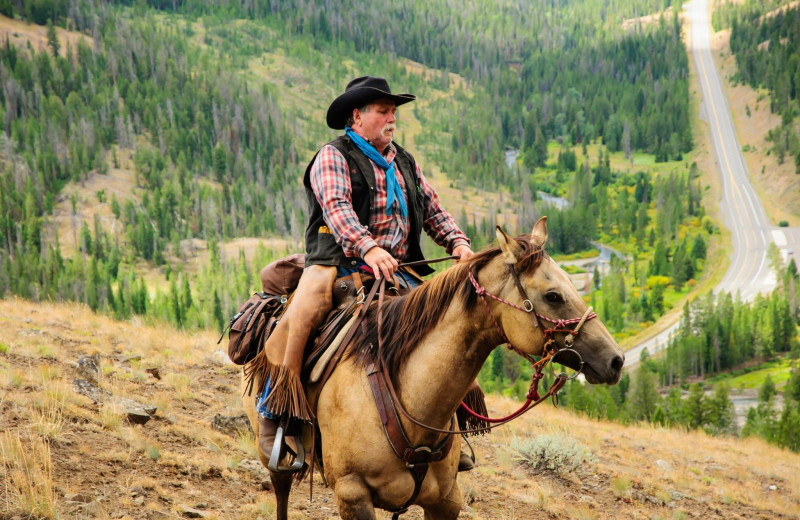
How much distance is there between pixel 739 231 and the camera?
460ft

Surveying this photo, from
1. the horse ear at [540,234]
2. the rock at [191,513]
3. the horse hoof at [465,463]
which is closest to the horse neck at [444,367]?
the horse ear at [540,234]

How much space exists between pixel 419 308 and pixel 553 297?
93 cm

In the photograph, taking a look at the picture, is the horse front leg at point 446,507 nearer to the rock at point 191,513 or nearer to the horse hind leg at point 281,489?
the horse hind leg at point 281,489

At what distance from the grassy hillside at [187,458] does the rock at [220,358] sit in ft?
0.17

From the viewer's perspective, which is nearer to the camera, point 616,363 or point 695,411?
point 616,363

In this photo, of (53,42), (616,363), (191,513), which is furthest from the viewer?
(53,42)

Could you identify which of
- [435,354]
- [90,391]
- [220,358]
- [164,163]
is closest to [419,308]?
[435,354]

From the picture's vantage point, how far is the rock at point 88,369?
8.99m

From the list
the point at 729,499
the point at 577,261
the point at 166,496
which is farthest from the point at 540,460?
the point at 577,261

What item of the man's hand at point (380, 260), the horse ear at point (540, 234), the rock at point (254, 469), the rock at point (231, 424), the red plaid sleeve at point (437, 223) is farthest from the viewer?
the rock at point (231, 424)

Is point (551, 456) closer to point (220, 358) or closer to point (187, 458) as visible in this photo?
point (187, 458)

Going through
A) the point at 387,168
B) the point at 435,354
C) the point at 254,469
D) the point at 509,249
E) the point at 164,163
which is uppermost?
the point at 164,163

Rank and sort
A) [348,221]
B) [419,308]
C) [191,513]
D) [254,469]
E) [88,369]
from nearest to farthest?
[419,308] → [348,221] → [191,513] → [254,469] → [88,369]

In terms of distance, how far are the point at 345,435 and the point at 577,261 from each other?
466 ft
